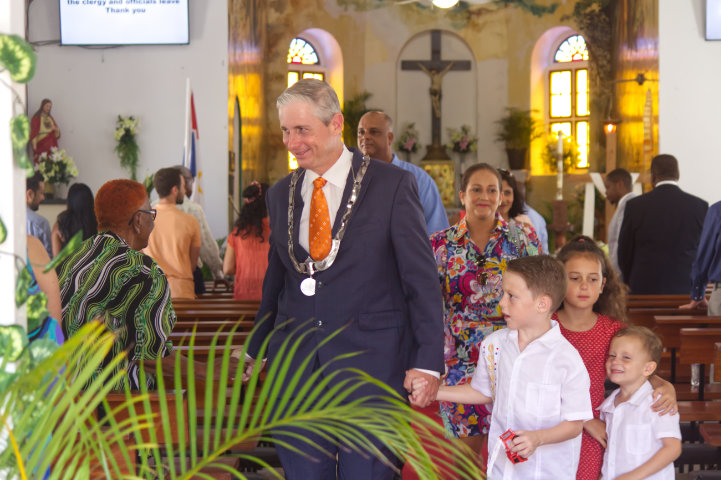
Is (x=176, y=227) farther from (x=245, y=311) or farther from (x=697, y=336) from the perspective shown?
(x=697, y=336)

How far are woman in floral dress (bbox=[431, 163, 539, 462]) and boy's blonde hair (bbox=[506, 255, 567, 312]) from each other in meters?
0.65

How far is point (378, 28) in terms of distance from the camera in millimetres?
16641

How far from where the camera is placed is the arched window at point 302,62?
53.5 ft

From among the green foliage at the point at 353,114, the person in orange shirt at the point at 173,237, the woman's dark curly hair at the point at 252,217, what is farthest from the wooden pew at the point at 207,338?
the green foliage at the point at 353,114

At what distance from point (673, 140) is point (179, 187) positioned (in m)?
7.03

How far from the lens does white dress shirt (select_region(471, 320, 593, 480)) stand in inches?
100

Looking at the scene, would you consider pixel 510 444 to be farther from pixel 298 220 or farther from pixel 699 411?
pixel 699 411

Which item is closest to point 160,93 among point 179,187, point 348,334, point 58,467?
point 179,187

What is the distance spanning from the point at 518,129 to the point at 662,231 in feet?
33.2

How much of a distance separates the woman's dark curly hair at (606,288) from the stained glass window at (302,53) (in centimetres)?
1375

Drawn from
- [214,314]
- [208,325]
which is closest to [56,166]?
[214,314]

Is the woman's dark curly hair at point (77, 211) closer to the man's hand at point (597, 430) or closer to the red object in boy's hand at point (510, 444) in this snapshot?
the man's hand at point (597, 430)

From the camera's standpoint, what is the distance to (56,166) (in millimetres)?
9516

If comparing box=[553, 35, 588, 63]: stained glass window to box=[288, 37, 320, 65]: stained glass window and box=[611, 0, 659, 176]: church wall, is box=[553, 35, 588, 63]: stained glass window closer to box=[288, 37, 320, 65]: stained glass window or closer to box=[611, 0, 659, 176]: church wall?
box=[611, 0, 659, 176]: church wall
